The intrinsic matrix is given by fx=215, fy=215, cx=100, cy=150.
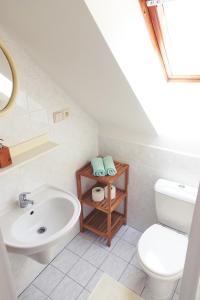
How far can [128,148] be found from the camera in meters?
2.02

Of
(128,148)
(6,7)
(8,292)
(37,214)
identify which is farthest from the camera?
(128,148)

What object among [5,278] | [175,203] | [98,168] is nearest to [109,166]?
[98,168]

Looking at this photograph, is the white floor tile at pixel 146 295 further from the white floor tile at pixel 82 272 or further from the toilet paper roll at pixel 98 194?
the toilet paper roll at pixel 98 194

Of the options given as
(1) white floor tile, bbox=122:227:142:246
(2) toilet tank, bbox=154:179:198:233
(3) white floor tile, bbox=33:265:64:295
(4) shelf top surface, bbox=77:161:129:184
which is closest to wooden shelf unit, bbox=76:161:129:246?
(4) shelf top surface, bbox=77:161:129:184

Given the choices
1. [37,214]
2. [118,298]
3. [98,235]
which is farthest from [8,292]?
[98,235]

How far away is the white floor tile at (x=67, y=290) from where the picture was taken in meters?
1.68

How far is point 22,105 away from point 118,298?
1605 millimetres

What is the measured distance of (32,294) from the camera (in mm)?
1700

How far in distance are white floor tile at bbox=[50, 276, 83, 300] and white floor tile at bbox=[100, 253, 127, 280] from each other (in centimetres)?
27

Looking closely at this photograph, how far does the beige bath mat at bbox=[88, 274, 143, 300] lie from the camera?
1.68 meters

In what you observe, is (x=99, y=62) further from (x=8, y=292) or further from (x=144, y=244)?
(x=144, y=244)

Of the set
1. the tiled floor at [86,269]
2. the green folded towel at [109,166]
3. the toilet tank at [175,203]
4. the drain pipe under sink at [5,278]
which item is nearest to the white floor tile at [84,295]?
the tiled floor at [86,269]

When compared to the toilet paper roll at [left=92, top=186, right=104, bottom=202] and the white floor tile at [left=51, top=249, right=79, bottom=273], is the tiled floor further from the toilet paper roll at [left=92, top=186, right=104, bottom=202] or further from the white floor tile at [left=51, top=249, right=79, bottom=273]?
the toilet paper roll at [left=92, top=186, right=104, bottom=202]

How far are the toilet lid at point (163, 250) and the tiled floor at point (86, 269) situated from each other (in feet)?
1.40
